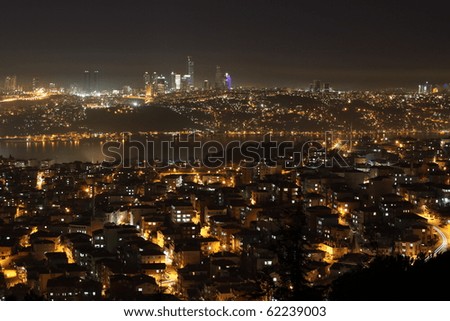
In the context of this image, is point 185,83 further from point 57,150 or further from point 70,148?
point 57,150

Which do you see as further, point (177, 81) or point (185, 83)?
point (177, 81)

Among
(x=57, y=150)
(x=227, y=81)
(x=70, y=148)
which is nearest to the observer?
(x=57, y=150)

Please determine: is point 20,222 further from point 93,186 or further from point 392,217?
point 392,217

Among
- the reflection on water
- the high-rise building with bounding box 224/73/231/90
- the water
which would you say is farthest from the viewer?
the high-rise building with bounding box 224/73/231/90

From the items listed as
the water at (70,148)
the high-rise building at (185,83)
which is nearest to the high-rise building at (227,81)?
the high-rise building at (185,83)

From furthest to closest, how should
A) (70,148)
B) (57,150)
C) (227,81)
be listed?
(227,81) < (70,148) < (57,150)

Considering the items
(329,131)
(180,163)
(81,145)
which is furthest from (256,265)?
(329,131)

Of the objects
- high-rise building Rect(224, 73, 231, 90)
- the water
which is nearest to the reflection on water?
the water

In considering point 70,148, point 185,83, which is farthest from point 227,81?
point 70,148

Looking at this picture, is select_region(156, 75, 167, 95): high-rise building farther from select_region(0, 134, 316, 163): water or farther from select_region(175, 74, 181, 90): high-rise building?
select_region(0, 134, 316, 163): water

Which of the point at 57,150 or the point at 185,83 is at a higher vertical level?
the point at 185,83

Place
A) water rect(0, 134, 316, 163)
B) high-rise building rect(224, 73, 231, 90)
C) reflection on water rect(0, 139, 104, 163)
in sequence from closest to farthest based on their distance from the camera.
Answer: reflection on water rect(0, 139, 104, 163), water rect(0, 134, 316, 163), high-rise building rect(224, 73, 231, 90)
